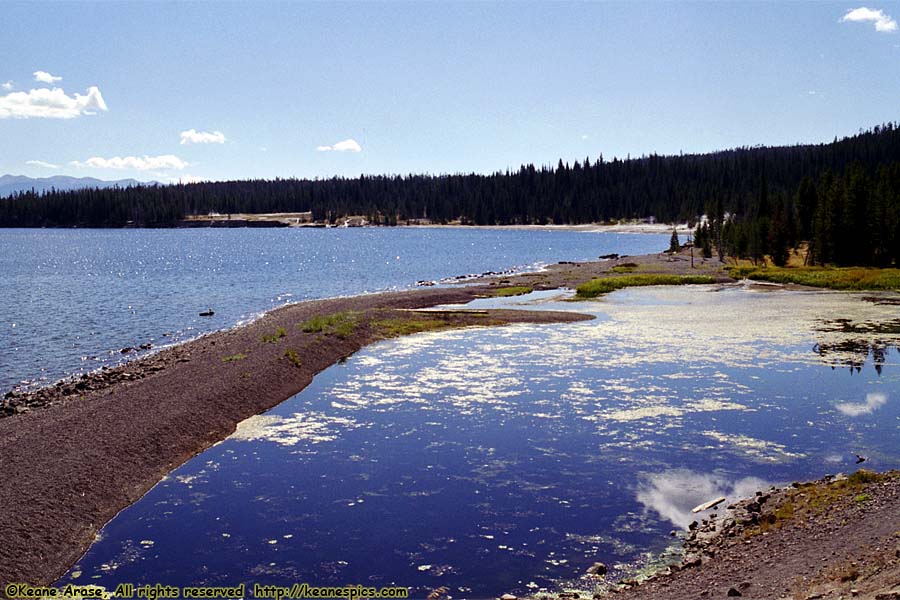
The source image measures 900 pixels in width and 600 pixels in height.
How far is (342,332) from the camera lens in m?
46.9

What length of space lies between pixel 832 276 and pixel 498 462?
7333 cm

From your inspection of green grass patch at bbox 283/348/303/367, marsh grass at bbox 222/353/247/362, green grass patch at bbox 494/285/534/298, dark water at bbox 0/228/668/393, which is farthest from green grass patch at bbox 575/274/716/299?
marsh grass at bbox 222/353/247/362

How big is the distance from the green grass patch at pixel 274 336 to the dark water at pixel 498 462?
5240 millimetres

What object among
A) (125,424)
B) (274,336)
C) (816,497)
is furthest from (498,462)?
(274,336)

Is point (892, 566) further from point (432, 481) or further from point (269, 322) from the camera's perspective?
point (269, 322)

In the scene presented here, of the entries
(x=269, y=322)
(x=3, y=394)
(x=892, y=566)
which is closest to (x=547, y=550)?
(x=892, y=566)

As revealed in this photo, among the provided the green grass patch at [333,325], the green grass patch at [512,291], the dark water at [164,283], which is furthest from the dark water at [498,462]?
the green grass patch at [512,291]

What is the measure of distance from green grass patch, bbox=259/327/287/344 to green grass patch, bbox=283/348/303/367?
391 cm

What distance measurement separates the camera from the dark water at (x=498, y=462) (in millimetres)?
17484

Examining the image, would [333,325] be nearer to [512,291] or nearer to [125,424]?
[125,424]

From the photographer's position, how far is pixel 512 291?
7731 centimetres

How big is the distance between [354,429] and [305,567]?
36.5 ft

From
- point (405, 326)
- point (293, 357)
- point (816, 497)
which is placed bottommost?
point (816, 497)

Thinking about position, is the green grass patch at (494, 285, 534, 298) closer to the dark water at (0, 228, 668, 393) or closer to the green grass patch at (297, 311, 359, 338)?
the dark water at (0, 228, 668, 393)
